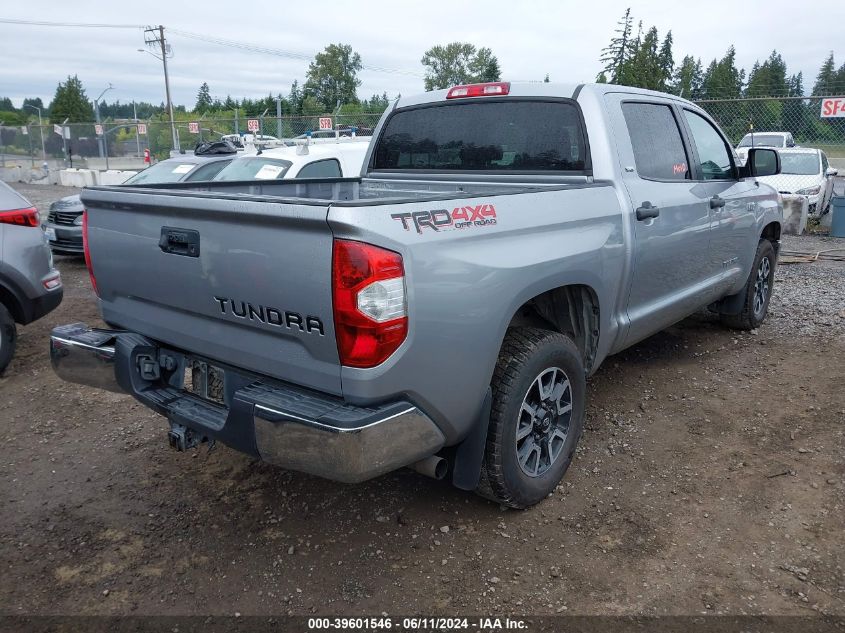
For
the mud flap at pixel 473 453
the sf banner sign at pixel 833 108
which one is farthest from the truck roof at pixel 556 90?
the sf banner sign at pixel 833 108

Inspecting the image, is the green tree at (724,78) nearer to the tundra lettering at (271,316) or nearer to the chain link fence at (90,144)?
the chain link fence at (90,144)

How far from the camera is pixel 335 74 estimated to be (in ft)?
283

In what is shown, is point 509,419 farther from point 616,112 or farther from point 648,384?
point 648,384

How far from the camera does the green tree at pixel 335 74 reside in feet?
281

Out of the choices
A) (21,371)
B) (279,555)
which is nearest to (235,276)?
(279,555)

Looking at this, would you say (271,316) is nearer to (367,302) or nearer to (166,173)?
(367,302)

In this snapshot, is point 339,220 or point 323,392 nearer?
point 339,220

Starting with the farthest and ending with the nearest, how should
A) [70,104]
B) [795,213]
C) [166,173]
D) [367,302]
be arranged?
1. [70,104]
2. [795,213]
3. [166,173]
4. [367,302]

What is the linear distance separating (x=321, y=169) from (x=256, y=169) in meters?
0.73

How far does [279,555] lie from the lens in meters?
3.09

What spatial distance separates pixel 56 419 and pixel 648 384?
411 centimetres

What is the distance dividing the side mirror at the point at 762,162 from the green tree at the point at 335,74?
8420cm

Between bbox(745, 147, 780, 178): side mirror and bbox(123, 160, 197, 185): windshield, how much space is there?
646 cm

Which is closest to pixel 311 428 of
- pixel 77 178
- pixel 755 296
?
pixel 755 296
